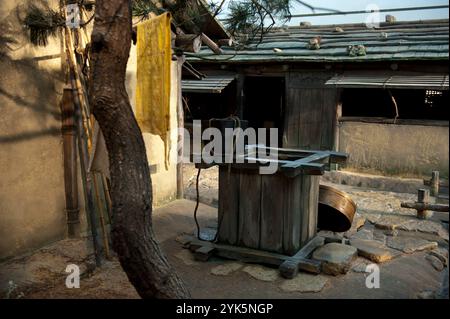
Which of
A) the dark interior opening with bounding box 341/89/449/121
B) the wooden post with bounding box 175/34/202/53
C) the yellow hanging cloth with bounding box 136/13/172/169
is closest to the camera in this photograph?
the yellow hanging cloth with bounding box 136/13/172/169

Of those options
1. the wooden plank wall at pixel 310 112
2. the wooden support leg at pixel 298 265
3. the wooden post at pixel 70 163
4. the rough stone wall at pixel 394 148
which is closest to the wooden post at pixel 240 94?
the wooden plank wall at pixel 310 112

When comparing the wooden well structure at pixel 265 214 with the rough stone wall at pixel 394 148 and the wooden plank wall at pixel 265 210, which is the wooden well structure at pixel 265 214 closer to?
the wooden plank wall at pixel 265 210

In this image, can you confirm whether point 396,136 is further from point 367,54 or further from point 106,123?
point 106,123

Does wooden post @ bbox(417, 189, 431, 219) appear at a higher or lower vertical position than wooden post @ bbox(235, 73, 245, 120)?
lower

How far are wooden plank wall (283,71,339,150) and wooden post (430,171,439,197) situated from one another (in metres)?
2.82

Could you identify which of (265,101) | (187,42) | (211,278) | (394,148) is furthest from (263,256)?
(265,101)

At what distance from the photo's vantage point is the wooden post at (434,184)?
9.42 m

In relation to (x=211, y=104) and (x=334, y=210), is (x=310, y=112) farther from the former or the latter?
(x=334, y=210)

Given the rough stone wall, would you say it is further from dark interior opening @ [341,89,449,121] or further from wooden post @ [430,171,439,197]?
dark interior opening @ [341,89,449,121]

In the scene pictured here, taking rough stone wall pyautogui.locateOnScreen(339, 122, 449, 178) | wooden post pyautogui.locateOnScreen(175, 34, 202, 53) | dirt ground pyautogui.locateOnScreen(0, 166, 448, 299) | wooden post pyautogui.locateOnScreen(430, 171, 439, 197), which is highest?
wooden post pyautogui.locateOnScreen(175, 34, 202, 53)

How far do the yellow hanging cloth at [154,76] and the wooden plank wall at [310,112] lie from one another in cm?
736

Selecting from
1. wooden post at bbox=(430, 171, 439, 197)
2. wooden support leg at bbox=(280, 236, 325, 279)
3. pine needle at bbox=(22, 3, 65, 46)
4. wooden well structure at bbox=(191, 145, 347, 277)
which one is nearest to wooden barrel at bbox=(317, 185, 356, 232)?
wooden well structure at bbox=(191, 145, 347, 277)

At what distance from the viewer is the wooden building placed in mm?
A: 10359
